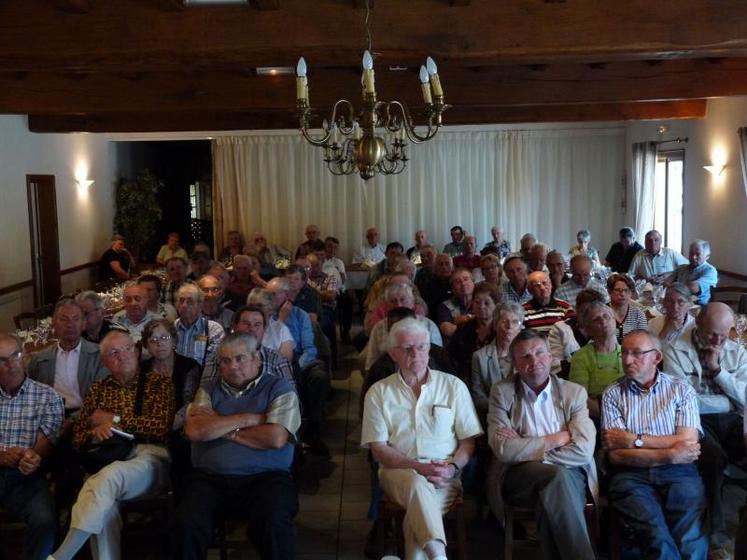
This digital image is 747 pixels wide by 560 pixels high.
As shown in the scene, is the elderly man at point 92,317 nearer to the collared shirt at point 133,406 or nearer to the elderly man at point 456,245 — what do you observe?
the collared shirt at point 133,406

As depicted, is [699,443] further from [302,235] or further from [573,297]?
[302,235]

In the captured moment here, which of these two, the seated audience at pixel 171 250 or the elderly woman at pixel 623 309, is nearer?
the elderly woman at pixel 623 309

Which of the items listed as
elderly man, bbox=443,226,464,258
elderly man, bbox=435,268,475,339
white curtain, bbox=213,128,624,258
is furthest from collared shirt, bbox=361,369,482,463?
white curtain, bbox=213,128,624,258

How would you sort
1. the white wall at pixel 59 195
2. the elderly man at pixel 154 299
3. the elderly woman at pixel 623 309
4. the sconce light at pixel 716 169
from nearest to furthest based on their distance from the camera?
1. the elderly woman at pixel 623 309
2. the elderly man at pixel 154 299
3. the sconce light at pixel 716 169
4. the white wall at pixel 59 195

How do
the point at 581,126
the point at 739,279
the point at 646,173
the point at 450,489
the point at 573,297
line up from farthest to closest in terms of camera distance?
the point at 581,126
the point at 646,173
the point at 739,279
the point at 573,297
the point at 450,489

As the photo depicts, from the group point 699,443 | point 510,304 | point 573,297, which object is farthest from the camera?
point 573,297

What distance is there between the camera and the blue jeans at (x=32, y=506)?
338 centimetres

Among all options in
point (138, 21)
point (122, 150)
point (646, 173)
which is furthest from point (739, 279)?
point (122, 150)

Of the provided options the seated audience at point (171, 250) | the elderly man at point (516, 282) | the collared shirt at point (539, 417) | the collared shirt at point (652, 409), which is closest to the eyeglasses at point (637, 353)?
the collared shirt at point (652, 409)

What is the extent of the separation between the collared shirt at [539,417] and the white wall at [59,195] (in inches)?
290

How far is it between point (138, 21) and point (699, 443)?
3.84 metres

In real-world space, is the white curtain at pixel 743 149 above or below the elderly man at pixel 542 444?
above

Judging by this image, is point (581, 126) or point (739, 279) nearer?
point (739, 279)

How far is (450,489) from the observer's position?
332 centimetres
